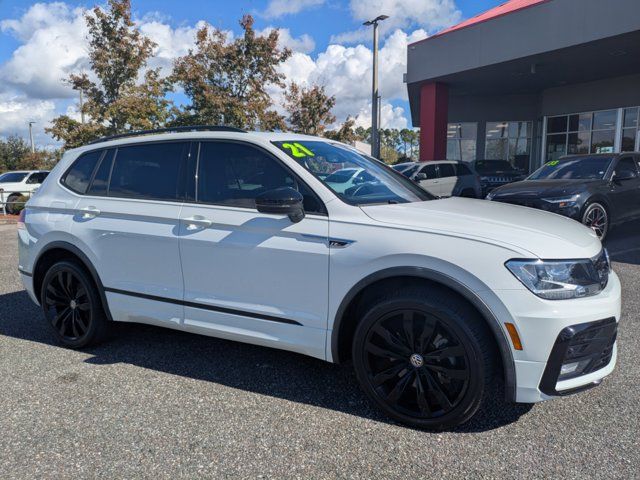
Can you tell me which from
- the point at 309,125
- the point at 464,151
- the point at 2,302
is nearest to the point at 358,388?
the point at 2,302

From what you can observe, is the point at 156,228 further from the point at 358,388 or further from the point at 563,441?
the point at 563,441

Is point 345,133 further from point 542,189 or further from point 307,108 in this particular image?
point 542,189

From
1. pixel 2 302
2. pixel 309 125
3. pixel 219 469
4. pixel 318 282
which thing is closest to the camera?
pixel 219 469

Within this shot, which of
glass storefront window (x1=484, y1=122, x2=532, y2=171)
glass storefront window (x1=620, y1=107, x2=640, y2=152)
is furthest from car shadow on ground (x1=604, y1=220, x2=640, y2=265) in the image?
glass storefront window (x1=484, y1=122, x2=532, y2=171)

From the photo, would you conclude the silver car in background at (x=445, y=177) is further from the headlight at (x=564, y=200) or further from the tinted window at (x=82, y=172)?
the tinted window at (x=82, y=172)

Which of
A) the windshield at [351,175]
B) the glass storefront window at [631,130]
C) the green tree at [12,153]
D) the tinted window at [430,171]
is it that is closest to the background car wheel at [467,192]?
the tinted window at [430,171]

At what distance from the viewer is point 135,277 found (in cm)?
392

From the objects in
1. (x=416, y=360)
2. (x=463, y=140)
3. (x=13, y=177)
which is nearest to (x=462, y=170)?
(x=416, y=360)

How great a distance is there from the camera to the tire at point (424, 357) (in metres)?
2.79

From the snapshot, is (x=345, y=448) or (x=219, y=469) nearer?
(x=219, y=469)

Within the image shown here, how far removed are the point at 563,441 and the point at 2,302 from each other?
5929 millimetres

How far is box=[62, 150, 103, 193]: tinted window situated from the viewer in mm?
4414

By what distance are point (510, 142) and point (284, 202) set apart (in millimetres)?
26362

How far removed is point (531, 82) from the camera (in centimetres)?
2162
